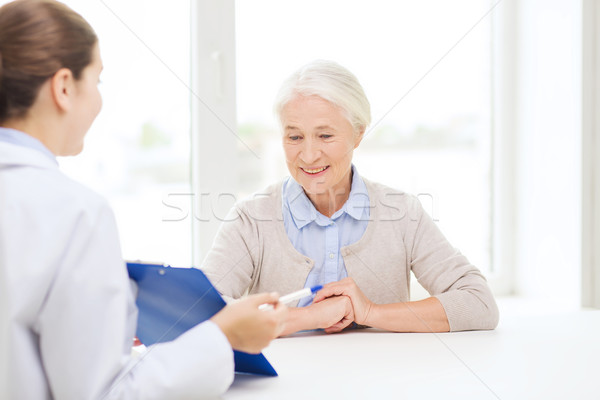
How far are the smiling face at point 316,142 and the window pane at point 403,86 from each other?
490mm

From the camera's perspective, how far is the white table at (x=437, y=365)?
0.90 meters

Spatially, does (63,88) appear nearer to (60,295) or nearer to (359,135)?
(60,295)

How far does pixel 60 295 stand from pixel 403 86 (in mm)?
1880

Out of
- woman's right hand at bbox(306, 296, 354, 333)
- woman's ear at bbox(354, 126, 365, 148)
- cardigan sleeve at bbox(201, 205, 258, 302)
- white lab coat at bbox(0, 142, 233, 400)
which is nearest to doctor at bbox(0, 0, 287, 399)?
white lab coat at bbox(0, 142, 233, 400)

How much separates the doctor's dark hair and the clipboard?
281 mm

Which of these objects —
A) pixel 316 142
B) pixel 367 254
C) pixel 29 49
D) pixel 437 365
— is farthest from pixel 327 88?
pixel 29 49

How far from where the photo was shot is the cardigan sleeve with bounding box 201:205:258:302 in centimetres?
145

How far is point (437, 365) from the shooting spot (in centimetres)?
104

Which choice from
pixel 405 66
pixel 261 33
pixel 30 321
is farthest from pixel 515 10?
pixel 30 321

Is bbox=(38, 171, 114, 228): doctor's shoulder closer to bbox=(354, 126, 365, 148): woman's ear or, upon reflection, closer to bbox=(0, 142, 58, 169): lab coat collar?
bbox=(0, 142, 58, 169): lab coat collar

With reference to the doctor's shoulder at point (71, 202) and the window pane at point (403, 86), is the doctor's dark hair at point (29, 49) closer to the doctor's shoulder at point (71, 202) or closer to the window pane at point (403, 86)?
the doctor's shoulder at point (71, 202)

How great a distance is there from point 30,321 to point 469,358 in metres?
0.79

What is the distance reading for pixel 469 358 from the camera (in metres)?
1.10

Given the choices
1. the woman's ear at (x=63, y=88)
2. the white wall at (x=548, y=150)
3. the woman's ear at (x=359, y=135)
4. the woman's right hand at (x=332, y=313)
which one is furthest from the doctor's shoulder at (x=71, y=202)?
the white wall at (x=548, y=150)
